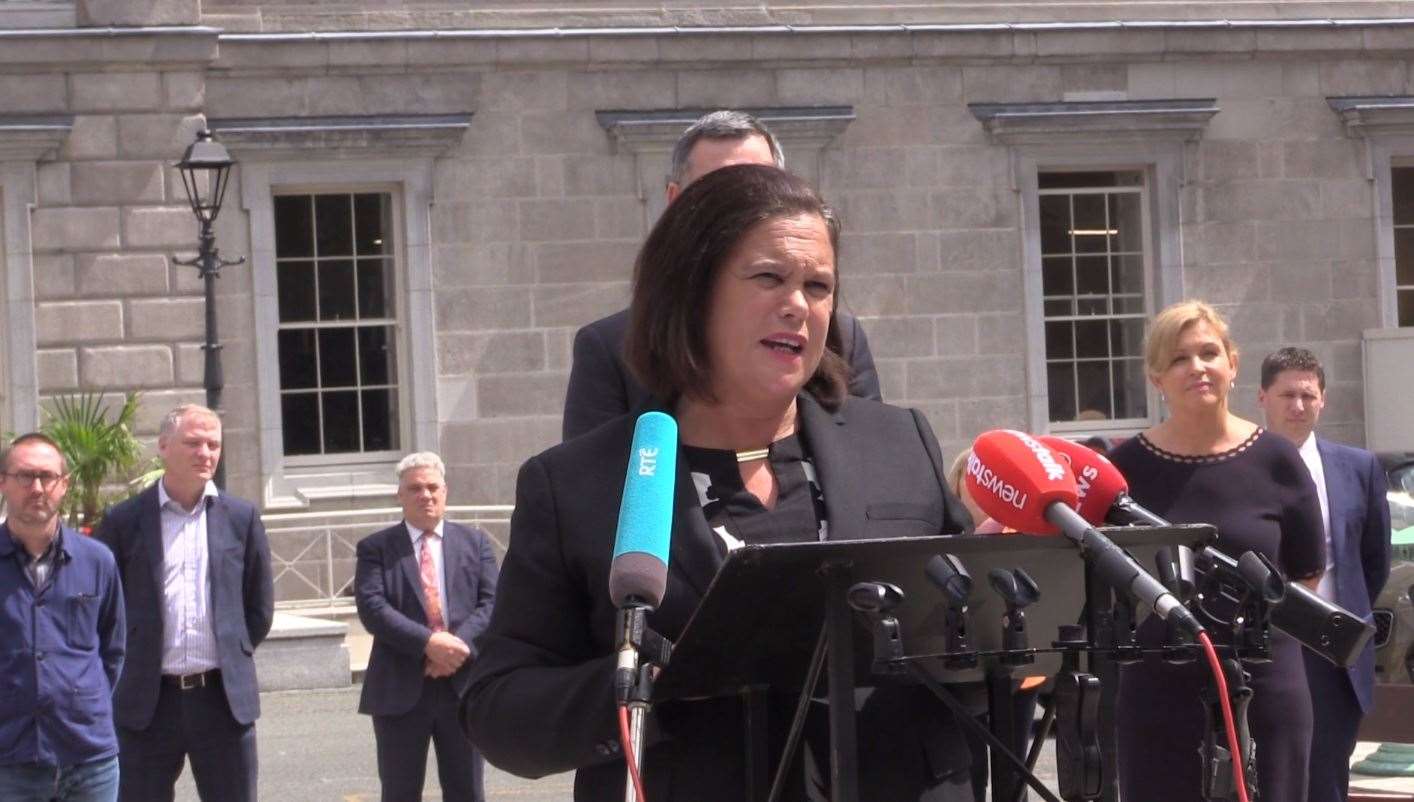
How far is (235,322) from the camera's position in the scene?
19.2 meters

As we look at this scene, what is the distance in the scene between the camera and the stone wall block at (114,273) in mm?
18797

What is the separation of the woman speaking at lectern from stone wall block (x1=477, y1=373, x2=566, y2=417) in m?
16.4

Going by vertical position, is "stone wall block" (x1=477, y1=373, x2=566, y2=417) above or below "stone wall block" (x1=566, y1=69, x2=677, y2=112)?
below

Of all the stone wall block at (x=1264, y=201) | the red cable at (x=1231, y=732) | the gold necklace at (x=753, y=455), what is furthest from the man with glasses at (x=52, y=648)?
the stone wall block at (x=1264, y=201)

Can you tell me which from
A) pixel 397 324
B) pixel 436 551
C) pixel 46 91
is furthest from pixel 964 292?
pixel 436 551

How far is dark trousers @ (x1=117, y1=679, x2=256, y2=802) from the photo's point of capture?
8.38 metres

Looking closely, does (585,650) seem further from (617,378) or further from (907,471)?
(617,378)

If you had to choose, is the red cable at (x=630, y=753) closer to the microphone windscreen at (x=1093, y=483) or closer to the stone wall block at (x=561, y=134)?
the microphone windscreen at (x=1093, y=483)

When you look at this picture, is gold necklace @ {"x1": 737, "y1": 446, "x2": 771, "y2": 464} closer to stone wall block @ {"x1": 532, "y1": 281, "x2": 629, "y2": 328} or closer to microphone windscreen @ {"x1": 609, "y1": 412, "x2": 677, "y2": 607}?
microphone windscreen @ {"x1": 609, "y1": 412, "x2": 677, "y2": 607}

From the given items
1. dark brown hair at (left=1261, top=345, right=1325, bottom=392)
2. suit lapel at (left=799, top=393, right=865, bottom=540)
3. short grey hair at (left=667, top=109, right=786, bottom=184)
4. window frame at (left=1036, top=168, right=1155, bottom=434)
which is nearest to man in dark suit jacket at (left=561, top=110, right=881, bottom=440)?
short grey hair at (left=667, top=109, right=786, bottom=184)

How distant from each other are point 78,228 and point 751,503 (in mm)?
16621

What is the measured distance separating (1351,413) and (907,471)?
18897 millimetres

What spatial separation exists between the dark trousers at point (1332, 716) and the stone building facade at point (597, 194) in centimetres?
1320

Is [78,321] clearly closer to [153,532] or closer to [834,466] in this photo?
[153,532]
